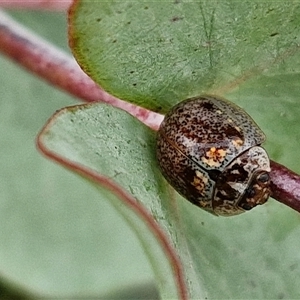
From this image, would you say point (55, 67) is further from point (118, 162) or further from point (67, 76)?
point (118, 162)

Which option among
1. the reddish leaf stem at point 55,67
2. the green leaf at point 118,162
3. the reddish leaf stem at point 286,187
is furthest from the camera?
the reddish leaf stem at point 55,67

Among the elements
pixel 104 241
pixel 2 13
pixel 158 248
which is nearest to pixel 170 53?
pixel 158 248

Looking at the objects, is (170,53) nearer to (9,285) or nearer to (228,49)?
(228,49)

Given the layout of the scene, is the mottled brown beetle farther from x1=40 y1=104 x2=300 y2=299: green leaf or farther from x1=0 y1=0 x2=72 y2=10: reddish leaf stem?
x1=0 y1=0 x2=72 y2=10: reddish leaf stem

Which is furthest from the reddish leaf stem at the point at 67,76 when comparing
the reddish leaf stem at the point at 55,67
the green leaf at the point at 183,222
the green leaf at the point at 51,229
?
the green leaf at the point at 51,229

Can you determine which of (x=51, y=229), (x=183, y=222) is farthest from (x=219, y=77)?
(x=51, y=229)

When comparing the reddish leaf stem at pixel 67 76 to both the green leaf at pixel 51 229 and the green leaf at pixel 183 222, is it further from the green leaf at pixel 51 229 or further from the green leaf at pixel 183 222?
the green leaf at pixel 51 229
